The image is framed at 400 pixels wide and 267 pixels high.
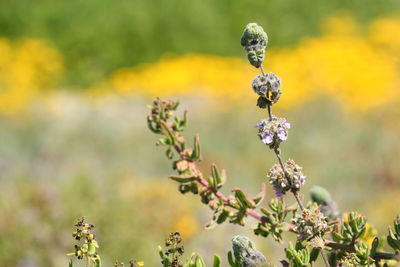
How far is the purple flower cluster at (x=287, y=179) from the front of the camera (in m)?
1.11

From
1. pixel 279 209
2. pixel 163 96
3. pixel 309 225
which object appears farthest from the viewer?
pixel 163 96

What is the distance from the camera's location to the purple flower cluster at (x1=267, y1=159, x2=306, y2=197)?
43.8 inches

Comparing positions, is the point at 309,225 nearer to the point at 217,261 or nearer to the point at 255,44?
the point at 217,261

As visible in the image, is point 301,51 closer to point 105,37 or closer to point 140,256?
point 105,37

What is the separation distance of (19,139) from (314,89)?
4.21 meters

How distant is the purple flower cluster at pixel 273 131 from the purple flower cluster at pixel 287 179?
0.05 m

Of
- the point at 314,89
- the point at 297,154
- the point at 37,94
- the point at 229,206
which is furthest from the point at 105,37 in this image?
the point at 229,206

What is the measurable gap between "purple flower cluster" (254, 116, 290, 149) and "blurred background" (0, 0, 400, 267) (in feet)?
8.42

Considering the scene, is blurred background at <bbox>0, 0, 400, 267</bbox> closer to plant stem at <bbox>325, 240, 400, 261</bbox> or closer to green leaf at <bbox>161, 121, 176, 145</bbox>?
green leaf at <bbox>161, 121, 176, 145</bbox>

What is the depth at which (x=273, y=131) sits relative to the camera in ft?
3.56

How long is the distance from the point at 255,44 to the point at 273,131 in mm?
Result: 134

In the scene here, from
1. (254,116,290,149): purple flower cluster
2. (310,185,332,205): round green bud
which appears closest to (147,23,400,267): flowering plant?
(254,116,290,149): purple flower cluster

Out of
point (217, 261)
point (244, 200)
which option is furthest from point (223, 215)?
point (217, 261)

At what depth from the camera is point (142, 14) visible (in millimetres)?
14023
